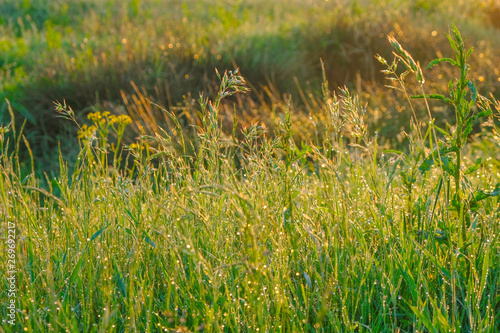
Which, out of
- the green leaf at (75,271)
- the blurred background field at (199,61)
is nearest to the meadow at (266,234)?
the green leaf at (75,271)

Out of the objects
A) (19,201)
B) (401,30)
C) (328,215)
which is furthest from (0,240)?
(401,30)

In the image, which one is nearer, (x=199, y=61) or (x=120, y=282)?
(x=120, y=282)

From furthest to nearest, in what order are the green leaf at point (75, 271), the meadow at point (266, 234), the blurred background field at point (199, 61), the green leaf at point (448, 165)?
the blurred background field at point (199, 61), the green leaf at point (448, 165), the green leaf at point (75, 271), the meadow at point (266, 234)

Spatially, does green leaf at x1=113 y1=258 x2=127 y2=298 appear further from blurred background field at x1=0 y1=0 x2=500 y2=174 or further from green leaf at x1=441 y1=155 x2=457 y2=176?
blurred background field at x1=0 y1=0 x2=500 y2=174

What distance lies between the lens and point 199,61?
21.2ft

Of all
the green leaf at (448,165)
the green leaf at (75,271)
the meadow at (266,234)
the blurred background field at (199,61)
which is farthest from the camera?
the blurred background field at (199,61)

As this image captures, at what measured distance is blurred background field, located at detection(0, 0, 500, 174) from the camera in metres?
5.55

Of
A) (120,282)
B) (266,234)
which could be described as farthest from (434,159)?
(120,282)

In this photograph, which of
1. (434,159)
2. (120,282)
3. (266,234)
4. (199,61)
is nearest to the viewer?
(266,234)

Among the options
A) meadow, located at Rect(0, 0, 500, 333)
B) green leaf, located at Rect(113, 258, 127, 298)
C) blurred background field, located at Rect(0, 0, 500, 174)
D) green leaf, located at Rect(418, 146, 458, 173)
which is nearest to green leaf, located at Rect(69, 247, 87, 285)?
meadow, located at Rect(0, 0, 500, 333)

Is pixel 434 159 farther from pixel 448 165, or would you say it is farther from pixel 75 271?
pixel 75 271

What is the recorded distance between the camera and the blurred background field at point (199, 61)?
555cm

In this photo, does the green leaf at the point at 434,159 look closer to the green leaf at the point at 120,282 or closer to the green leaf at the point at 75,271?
the green leaf at the point at 120,282

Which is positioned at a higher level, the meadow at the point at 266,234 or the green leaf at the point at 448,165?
the green leaf at the point at 448,165
